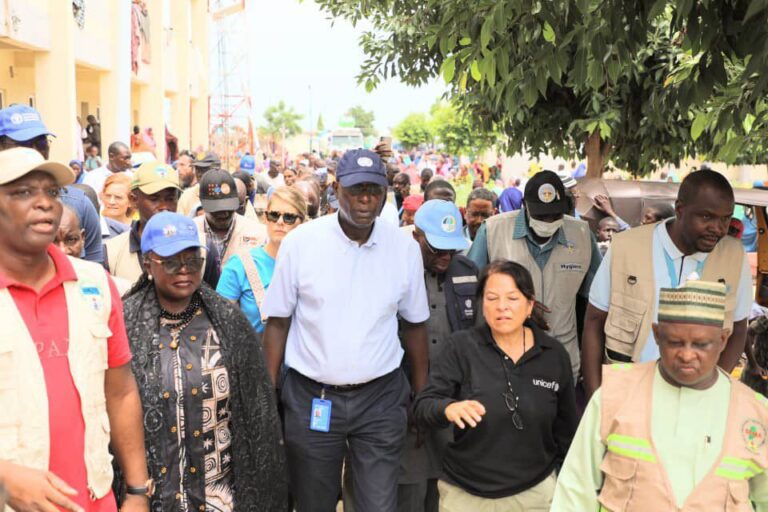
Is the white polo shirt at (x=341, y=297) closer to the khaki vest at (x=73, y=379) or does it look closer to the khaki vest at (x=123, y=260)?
the khaki vest at (x=123, y=260)

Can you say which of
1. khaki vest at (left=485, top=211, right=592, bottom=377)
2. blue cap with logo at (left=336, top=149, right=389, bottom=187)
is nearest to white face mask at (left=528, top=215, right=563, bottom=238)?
khaki vest at (left=485, top=211, right=592, bottom=377)

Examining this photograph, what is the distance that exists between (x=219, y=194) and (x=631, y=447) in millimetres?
3841

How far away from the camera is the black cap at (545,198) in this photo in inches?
202

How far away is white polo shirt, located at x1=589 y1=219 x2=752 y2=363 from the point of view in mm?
4328

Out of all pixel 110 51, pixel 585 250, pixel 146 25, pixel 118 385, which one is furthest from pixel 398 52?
pixel 146 25

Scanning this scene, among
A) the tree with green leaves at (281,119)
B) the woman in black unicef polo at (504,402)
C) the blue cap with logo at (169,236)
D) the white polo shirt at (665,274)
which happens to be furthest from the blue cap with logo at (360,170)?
the tree with green leaves at (281,119)

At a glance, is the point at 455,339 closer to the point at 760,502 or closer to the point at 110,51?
the point at 760,502

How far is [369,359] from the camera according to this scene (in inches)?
172

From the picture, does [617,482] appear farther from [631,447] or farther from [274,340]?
[274,340]

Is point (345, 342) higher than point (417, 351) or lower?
higher

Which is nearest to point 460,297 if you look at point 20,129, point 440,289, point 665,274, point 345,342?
point 440,289

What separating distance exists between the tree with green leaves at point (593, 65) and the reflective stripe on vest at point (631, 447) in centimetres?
142

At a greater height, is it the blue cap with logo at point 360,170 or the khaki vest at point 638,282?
the blue cap with logo at point 360,170

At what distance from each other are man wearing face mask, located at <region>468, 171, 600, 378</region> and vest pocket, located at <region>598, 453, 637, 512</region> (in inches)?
72.6
